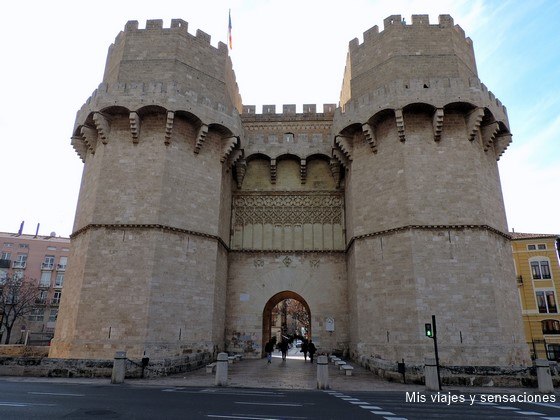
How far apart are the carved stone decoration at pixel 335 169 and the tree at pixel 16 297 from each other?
32089 mm

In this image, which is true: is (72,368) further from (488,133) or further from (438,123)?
(488,133)

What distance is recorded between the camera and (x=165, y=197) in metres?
17.1

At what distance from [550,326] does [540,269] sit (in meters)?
4.31

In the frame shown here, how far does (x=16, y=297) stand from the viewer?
36250mm

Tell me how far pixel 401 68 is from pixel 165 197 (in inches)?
504

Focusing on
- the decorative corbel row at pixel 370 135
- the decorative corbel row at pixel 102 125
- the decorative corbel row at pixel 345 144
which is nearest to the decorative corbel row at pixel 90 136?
the decorative corbel row at pixel 102 125

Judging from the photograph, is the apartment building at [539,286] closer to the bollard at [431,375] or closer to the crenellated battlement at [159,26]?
the bollard at [431,375]

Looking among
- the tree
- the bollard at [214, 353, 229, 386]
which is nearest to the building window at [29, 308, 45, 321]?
the tree

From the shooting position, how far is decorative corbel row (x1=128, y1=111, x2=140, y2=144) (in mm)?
17328

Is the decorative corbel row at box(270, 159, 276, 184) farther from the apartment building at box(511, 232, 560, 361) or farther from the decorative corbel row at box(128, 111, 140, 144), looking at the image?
the apartment building at box(511, 232, 560, 361)

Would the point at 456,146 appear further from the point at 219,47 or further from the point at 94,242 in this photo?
the point at 94,242

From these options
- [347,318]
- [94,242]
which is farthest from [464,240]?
[94,242]

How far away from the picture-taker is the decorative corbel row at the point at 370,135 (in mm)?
17953

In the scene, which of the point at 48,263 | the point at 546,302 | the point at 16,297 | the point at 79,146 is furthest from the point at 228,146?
the point at 48,263
